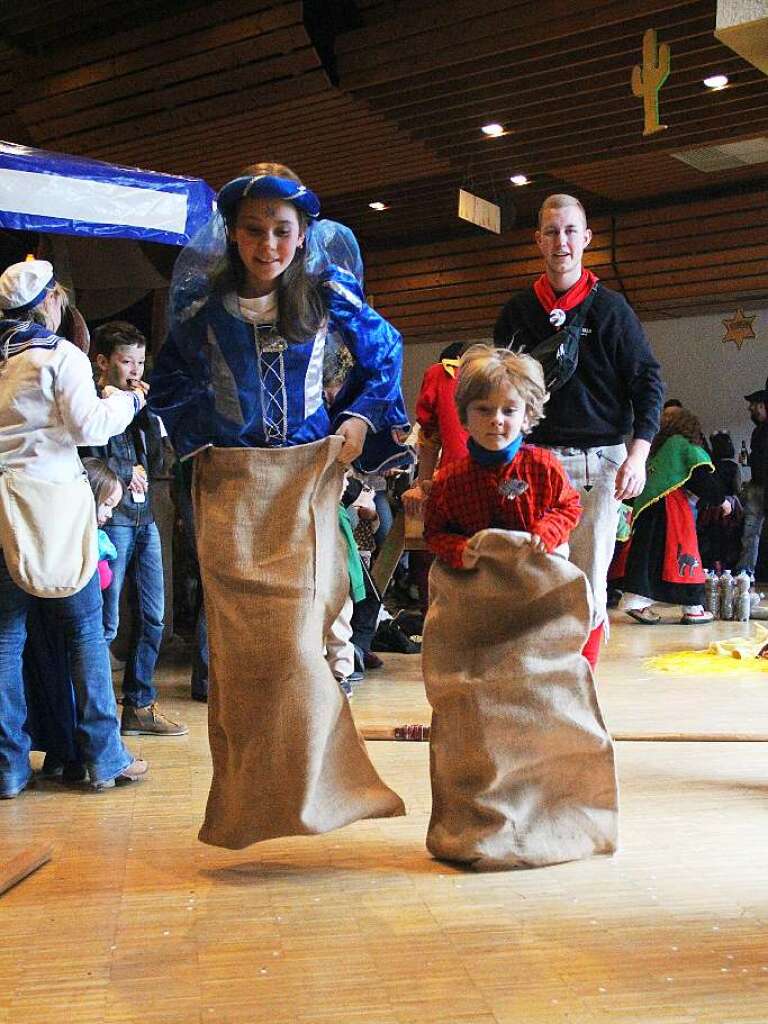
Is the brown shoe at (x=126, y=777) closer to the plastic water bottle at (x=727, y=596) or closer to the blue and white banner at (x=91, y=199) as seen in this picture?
the blue and white banner at (x=91, y=199)

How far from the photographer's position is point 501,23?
6367 mm

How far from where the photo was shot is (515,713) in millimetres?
2619

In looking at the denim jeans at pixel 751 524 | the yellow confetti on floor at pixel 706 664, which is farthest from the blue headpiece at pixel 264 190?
the denim jeans at pixel 751 524

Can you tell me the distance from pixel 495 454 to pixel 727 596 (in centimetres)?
569

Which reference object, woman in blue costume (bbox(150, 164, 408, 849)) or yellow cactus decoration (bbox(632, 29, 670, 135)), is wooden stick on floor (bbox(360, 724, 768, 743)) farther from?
yellow cactus decoration (bbox(632, 29, 670, 135))

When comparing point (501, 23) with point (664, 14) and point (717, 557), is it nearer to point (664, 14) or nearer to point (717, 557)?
point (664, 14)

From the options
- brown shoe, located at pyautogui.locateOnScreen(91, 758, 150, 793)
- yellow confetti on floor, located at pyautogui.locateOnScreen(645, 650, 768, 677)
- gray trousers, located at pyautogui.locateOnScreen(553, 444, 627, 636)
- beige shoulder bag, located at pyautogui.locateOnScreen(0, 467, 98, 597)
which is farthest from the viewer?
yellow confetti on floor, located at pyautogui.locateOnScreen(645, 650, 768, 677)

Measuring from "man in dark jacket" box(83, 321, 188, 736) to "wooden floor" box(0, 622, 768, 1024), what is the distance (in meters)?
0.74

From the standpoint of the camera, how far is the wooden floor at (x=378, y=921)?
6.34 feet

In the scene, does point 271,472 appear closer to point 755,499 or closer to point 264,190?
point 264,190

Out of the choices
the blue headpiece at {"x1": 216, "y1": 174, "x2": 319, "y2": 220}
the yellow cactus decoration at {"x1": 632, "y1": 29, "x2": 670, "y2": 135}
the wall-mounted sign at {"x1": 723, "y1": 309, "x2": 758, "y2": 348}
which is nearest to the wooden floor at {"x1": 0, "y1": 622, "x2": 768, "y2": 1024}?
the blue headpiece at {"x1": 216, "y1": 174, "x2": 319, "y2": 220}

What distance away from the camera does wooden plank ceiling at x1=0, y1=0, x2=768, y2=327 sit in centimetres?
651

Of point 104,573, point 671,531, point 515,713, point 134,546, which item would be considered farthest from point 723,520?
point 515,713

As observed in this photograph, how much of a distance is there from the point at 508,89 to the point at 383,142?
1.26 metres
